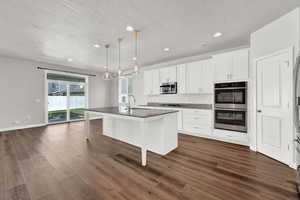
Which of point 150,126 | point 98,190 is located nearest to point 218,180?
point 150,126

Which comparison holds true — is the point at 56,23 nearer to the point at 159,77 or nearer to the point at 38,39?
the point at 38,39

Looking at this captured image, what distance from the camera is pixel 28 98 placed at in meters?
4.95

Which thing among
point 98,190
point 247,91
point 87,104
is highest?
point 247,91

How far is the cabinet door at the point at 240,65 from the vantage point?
3062mm

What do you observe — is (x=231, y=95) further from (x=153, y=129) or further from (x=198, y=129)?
(x=153, y=129)

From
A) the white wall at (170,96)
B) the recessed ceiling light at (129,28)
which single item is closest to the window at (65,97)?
the white wall at (170,96)

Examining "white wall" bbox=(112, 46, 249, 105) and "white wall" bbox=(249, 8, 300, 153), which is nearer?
"white wall" bbox=(249, 8, 300, 153)

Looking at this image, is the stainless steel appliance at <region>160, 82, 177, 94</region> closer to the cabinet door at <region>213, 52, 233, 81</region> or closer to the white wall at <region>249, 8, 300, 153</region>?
the cabinet door at <region>213, 52, 233, 81</region>

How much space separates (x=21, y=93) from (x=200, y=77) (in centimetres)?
660

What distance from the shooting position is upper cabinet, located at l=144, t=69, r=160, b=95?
5.19 m

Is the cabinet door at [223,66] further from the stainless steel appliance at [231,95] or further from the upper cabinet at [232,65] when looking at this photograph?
the stainless steel appliance at [231,95]

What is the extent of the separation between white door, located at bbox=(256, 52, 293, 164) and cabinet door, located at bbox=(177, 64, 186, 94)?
2.02 metres

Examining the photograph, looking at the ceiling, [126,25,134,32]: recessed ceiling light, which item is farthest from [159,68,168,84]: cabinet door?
[126,25,134,32]: recessed ceiling light

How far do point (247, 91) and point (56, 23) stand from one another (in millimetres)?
4511
